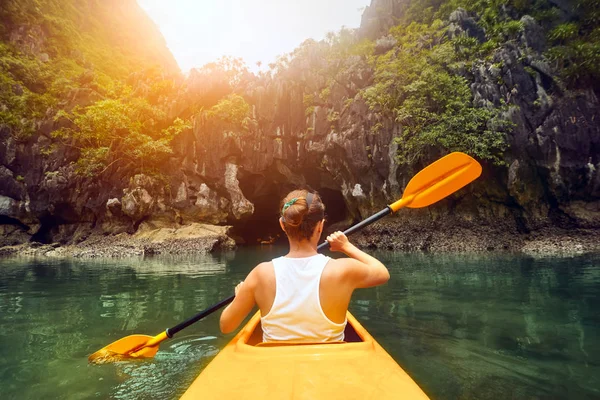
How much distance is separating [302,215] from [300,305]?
17.6 inches

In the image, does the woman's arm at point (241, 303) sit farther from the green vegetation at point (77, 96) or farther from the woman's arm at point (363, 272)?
the green vegetation at point (77, 96)

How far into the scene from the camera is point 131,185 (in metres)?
19.3

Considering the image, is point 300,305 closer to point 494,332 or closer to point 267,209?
point 494,332

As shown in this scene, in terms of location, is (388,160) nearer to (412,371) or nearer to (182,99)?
(182,99)

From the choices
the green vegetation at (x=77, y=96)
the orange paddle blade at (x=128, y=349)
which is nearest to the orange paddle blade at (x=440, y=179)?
the orange paddle blade at (x=128, y=349)

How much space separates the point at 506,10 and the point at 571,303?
16947 millimetres

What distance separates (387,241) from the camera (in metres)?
17.5

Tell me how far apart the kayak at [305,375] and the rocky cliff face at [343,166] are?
15.5 m

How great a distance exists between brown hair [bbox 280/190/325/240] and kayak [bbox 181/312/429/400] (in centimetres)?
57

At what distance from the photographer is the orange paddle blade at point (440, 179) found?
370 centimetres

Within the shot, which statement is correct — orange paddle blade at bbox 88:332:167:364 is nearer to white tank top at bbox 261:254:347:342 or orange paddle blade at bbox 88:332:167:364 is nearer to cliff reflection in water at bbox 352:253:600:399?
white tank top at bbox 261:254:347:342

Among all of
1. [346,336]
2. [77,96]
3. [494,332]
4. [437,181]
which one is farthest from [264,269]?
[77,96]

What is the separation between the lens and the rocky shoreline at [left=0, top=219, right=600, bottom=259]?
1419cm

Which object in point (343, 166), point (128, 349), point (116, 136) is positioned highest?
point (116, 136)
